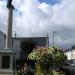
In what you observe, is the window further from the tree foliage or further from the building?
the building

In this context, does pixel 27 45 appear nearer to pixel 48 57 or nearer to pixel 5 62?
pixel 5 62

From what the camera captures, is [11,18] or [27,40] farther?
[27,40]

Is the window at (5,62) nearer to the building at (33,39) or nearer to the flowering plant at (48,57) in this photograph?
the flowering plant at (48,57)

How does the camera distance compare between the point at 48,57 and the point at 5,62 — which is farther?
the point at 5,62

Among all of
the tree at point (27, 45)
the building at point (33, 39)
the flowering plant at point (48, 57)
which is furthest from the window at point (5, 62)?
the building at point (33, 39)

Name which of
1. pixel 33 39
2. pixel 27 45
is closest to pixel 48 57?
pixel 27 45

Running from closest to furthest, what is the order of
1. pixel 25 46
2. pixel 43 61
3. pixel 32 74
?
1. pixel 43 61
2. pixel 32 74
3. pixel 25 46

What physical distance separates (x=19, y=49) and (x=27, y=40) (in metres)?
3.12

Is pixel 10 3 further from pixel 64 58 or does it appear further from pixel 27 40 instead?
pixel 27 40

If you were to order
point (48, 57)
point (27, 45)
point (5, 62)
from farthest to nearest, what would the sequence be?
1. point (27, 45)
2. point (5, 62)
3. point (48, 57)

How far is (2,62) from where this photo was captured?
90.5ft

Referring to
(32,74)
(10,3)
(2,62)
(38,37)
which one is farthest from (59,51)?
(38,37)

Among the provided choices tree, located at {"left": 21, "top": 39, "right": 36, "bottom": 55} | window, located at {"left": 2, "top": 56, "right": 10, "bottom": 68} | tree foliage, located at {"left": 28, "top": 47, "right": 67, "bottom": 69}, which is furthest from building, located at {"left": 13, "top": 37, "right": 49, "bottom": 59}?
tree foliage, located at {"left": 28, "top": 47, "right": 67, "bottom": 69}

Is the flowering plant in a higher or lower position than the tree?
lower
